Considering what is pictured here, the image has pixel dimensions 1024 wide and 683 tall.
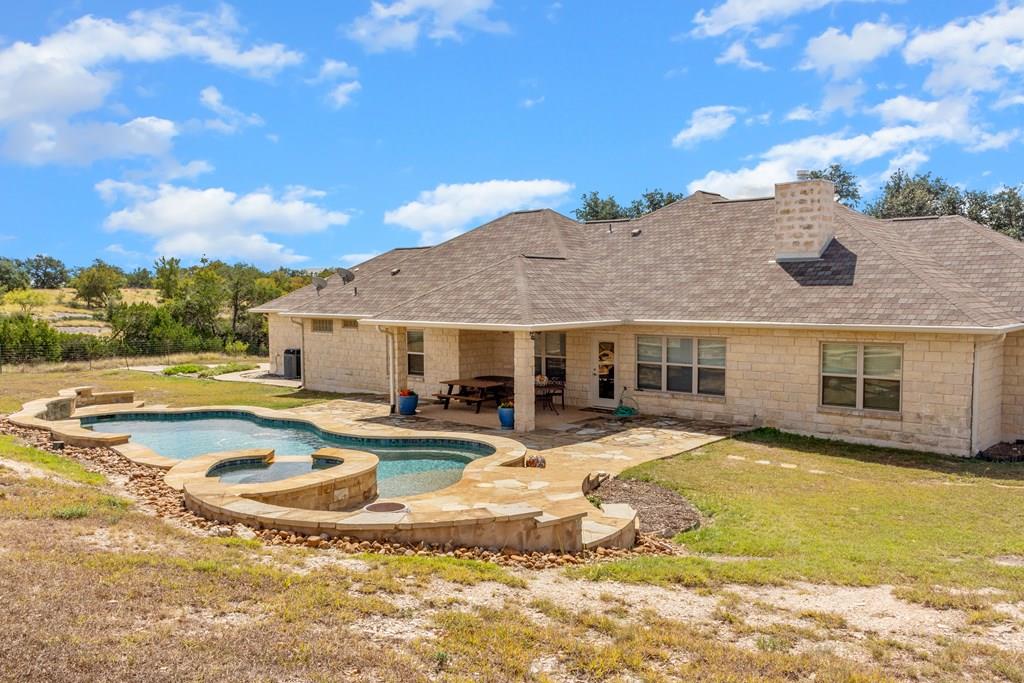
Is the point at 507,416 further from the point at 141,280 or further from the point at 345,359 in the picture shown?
the point at 141,280

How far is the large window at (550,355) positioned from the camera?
21.0 meters

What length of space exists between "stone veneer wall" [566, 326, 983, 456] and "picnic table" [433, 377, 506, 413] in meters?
2.02

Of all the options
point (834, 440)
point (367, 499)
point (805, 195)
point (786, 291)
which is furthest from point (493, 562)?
point (805, 195)

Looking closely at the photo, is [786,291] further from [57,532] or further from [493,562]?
[57,532]

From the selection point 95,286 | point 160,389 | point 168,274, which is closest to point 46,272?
point 95,286

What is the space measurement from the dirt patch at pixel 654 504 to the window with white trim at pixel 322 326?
1512cm

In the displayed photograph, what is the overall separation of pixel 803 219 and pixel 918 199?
2603cm

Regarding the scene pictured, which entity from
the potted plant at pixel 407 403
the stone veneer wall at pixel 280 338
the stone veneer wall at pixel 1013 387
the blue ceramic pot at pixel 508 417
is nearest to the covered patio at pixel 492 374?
the blue ceramic pot at pixel 508 417

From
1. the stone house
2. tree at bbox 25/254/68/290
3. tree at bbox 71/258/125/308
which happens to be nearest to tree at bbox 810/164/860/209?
the stone house

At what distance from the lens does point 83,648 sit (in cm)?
496

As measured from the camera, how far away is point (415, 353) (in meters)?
22.9

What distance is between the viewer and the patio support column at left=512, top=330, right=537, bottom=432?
1664 centimetres

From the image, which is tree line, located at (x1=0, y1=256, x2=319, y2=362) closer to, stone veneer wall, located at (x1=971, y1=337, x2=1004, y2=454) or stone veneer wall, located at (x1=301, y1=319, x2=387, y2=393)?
stone veneer wall, located at (x1=301, y1=319, x2=387, y2=393)

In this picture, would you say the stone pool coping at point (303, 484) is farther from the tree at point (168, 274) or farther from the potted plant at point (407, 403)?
the tree at point (168, 274)
